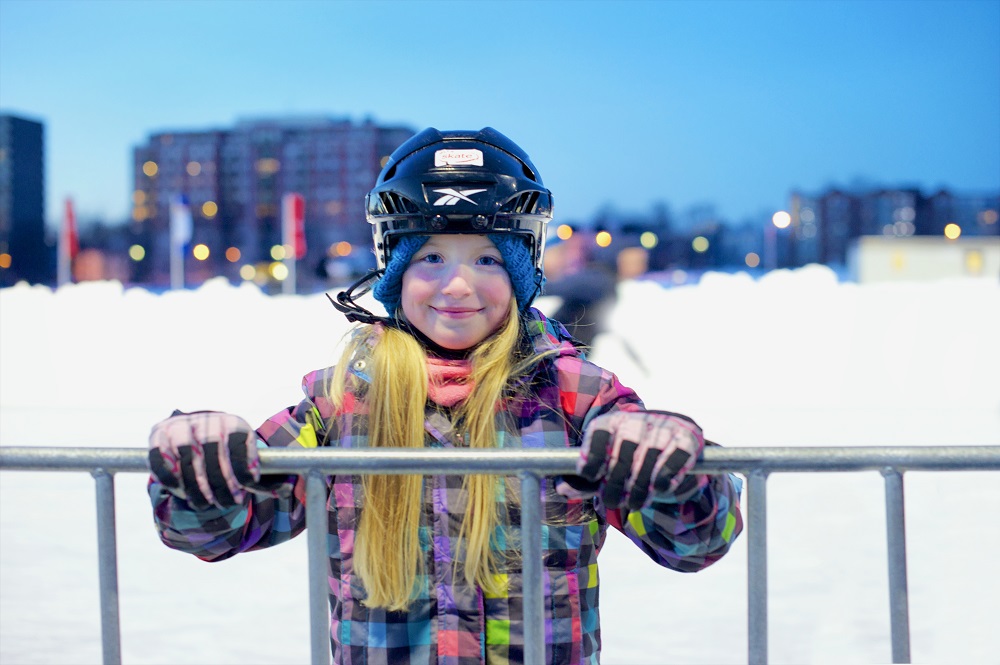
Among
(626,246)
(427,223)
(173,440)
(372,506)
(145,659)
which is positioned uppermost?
(626,246)

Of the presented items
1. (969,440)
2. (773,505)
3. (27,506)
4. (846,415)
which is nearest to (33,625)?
(27,506)

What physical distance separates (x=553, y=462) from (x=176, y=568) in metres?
3.33

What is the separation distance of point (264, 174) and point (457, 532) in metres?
95.6

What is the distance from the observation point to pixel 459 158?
71.0 inches

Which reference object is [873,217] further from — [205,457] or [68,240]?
[205,457]

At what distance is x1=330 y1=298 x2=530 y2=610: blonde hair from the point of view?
1.51 metres

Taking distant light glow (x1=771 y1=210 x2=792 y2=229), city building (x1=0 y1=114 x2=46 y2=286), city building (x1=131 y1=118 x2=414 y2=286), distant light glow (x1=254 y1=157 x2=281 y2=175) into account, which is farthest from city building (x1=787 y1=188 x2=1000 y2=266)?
distant light glow (x1=254 y1=157 x2=281 y2=175)

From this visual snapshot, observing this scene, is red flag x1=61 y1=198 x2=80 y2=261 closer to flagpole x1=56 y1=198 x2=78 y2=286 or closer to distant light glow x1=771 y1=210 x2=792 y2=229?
flagpole x1=56 y1=198 x2=78 y2=286

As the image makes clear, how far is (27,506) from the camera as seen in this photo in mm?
5102

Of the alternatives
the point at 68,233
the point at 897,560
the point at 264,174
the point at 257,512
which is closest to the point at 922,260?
the point at 68,233

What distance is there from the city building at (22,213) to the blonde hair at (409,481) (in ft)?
112

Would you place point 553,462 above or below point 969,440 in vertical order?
above

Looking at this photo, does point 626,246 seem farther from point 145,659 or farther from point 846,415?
point 145,659

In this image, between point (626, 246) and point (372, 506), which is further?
point (626, 246)
